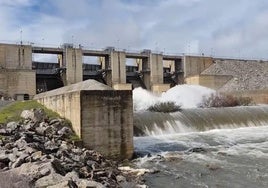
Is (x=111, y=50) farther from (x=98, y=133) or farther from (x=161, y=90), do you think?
(x=98, y=133)

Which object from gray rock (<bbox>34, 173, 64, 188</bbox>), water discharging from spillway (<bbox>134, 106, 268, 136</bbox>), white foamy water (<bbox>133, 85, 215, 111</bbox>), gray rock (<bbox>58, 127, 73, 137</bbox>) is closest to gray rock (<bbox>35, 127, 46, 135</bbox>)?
gray rock (<bbox>58, 127, 73, 137</bbox>)

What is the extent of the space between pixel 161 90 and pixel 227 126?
19643mm

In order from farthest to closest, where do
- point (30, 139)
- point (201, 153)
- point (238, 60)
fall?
1. point (238, 60)
2. point (201, 153)
3. point (30, 139)

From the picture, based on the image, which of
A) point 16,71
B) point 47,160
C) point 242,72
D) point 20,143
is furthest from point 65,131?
point 242,72

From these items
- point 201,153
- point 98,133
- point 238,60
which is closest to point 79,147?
point 98,133

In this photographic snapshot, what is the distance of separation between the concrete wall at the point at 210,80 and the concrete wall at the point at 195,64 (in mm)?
1528

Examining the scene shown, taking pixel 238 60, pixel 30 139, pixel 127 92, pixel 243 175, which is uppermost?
pixel 238 60

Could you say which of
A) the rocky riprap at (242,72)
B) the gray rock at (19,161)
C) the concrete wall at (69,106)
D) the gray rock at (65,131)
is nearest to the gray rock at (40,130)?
the gray rock at (65,131)

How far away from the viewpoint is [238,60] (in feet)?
176

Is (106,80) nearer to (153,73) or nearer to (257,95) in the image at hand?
(153,73)

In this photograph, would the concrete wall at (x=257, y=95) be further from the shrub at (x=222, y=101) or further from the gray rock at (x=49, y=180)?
the gray rock at (x=49, y=180)

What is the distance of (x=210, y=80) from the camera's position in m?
45.8

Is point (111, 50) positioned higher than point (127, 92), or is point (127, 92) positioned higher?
point (111, 50)

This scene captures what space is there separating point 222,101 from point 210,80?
402 inches
